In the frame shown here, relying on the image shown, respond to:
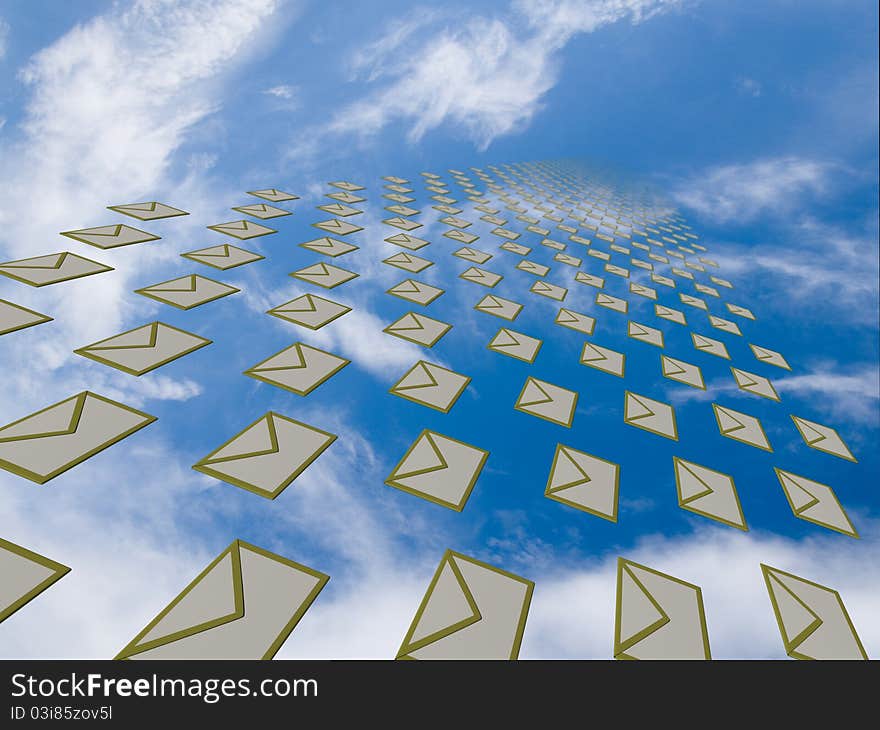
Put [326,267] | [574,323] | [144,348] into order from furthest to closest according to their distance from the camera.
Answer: [574,323] < [326,267] < [144,348]

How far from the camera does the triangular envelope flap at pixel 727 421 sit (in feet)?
12.6

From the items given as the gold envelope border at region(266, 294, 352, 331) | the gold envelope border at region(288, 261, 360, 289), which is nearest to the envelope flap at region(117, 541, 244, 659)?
the gold envelope border at region(266, 294, 352, 331)

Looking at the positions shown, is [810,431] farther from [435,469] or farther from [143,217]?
[143,217]

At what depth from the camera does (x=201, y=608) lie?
1.67 meters

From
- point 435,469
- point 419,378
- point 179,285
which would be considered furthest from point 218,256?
point 435,469

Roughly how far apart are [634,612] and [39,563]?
2.50 meters

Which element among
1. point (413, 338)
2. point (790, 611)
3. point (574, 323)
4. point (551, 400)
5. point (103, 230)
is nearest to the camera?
point (790, 611)

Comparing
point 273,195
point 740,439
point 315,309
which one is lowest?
point 740,439

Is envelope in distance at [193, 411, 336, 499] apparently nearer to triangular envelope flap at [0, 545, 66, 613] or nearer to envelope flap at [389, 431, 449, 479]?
envelope flap at [389, 431, 449, 479]

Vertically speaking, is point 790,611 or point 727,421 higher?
point 727,421

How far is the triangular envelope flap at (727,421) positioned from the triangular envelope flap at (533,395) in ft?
5.34

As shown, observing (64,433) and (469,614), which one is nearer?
(469,614)

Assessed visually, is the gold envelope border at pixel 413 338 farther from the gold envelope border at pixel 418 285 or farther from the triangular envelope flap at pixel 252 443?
the triangular envelope flap at pixel 252 443
